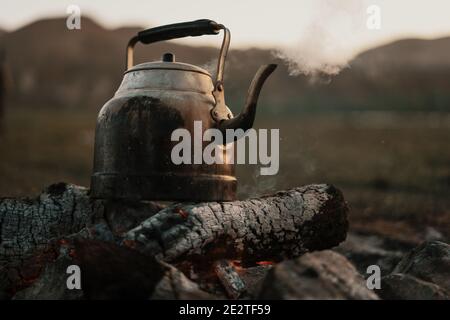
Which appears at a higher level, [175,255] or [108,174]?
[108,174]

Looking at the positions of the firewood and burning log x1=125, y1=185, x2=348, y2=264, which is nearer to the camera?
burning log x1=125, y1=185, x2=348, y2=264

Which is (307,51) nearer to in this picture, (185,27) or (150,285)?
(185,27)

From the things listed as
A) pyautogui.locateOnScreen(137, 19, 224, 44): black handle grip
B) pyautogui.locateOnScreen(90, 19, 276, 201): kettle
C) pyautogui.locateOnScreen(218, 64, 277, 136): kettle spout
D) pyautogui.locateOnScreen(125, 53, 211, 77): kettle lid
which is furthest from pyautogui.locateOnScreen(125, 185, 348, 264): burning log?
pyautogui.locateOnScreen(137, 19, 224, 44): black handle grip

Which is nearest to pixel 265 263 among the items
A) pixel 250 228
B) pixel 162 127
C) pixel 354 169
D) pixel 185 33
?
pixel 250 228

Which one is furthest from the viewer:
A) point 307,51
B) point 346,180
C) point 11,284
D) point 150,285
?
point 346,180

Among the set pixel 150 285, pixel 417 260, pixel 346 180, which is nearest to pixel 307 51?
pixel 417 260

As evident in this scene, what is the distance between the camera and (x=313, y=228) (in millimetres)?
3861

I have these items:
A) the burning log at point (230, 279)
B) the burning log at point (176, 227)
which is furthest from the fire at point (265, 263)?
the burning log at point (230, 279)

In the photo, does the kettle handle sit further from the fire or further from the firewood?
the fire

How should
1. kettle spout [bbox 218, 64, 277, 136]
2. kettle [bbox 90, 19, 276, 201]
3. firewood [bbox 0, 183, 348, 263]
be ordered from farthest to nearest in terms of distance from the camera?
kettle spout [bbox 218, 64, 277, 136] → kettle [bbox 90, 19, 276, 201] → firewood [bbox 0, 183, 348, 263]

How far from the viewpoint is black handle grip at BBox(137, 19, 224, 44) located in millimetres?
3816

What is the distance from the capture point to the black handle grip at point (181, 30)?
3816 mm

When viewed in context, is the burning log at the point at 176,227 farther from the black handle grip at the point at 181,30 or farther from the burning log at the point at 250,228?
the black handle grip at the point at 181,30

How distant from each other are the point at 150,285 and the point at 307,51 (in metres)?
2.76
